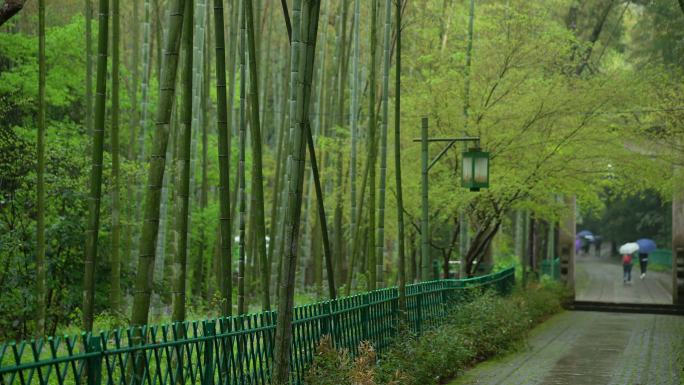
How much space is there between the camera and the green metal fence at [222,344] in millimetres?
4426

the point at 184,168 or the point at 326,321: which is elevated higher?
the point at 184,168

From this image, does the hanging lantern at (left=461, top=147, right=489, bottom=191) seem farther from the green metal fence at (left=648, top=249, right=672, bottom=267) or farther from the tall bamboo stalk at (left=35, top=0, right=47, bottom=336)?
the green metal fence at (left=648, top=249, right=672, bottom=267)

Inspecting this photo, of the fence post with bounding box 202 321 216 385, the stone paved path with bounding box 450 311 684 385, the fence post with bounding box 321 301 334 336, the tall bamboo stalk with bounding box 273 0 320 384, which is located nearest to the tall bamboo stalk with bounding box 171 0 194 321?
the tall bamboo stalk with bounding box 273 0 320 384

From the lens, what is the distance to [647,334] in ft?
55.4

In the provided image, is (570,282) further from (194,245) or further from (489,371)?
(489,371)

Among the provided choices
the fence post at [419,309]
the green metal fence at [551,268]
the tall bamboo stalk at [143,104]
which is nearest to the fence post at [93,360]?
the fence post at [419,309]

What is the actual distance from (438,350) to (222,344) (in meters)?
4.41

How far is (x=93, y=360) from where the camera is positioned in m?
4.46

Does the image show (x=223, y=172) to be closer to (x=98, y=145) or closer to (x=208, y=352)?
(x=98, y=145)

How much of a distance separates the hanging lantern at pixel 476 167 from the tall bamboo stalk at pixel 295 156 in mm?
7354

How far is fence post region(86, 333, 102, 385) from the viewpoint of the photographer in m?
4.43

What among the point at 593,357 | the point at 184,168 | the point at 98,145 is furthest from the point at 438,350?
the point at 98,145

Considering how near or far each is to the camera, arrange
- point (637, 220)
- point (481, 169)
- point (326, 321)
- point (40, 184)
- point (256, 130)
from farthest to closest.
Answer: point (637, 220), point (481, 169), point (40, 184), point (326, 321), point (256, 130)

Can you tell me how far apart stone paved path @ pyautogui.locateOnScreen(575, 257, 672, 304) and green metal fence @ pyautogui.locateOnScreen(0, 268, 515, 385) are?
14.4 meters
